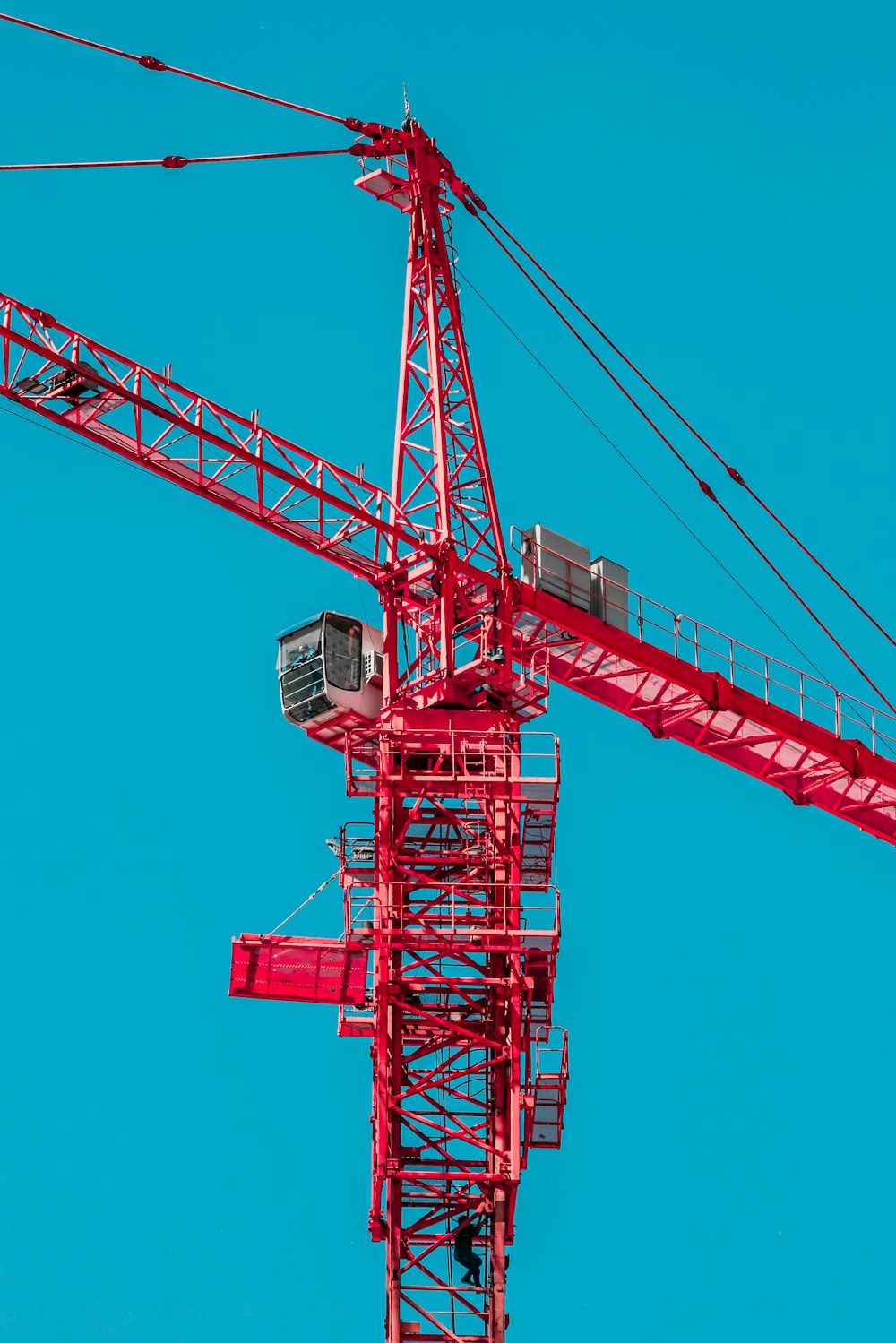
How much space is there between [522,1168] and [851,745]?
13.1m

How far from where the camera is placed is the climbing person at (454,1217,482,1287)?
173 ft

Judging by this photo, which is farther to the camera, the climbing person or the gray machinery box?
the gray machinery box

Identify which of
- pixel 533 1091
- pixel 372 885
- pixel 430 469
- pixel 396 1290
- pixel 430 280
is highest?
pixel 430 280

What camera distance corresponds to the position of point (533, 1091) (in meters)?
54.3

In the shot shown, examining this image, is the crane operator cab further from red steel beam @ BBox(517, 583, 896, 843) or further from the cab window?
red steel beam @ BBox(517, 583, 896, 843)

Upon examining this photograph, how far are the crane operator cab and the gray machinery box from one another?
3460 millimetres

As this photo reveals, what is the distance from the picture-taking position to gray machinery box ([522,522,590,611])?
187 feet

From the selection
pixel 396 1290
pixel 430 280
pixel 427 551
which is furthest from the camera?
pixel 430 280

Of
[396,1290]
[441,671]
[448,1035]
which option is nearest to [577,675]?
[441,671]

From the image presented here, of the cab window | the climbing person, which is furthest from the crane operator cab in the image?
the climbing person

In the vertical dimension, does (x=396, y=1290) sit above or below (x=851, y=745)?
below

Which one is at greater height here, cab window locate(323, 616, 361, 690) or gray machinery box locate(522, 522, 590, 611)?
gray machinery box locate(522, 522, 590, 611)

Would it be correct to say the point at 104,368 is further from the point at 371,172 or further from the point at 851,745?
the point at 851,745

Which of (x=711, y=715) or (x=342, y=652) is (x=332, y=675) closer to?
→ (x=342, y=652)
